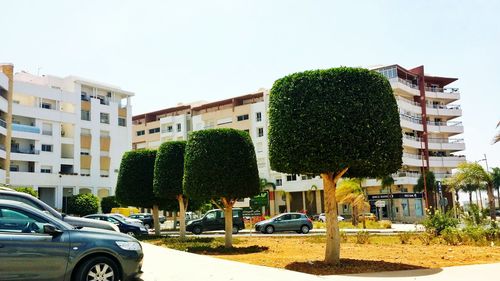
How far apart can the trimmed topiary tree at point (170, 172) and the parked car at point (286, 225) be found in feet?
27.3

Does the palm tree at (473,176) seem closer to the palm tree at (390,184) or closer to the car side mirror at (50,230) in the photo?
the palm tree at (390,184)

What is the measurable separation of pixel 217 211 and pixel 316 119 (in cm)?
2300

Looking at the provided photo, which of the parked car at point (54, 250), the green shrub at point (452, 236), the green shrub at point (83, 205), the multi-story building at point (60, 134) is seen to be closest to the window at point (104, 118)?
the multi-story building at point (60, 134)

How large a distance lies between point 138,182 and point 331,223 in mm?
18879

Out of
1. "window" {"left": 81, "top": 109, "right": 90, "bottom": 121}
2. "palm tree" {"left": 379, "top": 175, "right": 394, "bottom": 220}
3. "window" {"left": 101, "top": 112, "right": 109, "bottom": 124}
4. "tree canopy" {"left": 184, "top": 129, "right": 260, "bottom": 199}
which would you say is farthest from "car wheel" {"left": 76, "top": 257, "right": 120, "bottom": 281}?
"window" {"left": 101, "top": 112, "right": 109, "bottom": 124}

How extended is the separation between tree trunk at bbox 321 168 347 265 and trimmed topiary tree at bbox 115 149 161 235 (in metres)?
18.0

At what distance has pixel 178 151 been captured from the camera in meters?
25.9

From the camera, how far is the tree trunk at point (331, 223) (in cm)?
1280

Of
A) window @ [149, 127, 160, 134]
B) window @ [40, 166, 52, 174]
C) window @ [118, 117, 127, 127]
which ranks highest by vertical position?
window @ [149, 127, 160, 134]

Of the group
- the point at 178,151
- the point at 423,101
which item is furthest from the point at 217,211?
the point at 423,101

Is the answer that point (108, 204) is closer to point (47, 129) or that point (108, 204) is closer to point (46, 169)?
point (46, 169)

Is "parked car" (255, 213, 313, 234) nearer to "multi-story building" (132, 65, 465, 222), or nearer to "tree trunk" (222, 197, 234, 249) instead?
"tree trunk" (222, 197, 234, 249)

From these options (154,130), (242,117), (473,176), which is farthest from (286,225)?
(154,130)

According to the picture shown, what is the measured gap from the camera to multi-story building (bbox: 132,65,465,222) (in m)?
60.1
